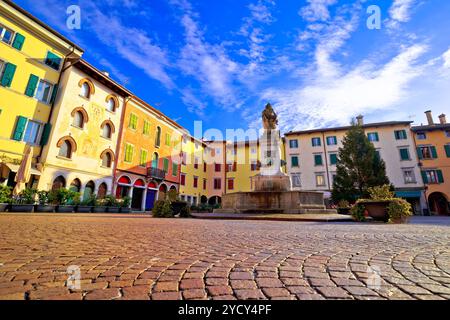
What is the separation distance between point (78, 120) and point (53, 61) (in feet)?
16.0

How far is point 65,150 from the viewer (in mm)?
17438

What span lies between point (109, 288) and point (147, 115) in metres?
27.2

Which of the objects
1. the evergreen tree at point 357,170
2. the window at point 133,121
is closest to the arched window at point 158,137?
the window at point 133,121

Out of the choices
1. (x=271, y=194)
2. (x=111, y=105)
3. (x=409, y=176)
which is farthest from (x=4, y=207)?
(x=409, y=176)

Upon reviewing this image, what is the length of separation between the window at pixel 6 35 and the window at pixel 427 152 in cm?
4367

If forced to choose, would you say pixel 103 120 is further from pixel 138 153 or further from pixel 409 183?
pixel 409 183

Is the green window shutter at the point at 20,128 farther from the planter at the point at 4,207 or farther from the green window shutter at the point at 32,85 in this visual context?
the planter at the point at 4,207

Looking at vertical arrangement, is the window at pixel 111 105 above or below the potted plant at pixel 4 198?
above

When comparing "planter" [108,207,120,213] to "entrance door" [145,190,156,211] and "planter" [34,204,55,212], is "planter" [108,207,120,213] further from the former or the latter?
"entrance door" [145,190,156,211]

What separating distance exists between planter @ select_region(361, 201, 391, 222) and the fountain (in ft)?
7.88

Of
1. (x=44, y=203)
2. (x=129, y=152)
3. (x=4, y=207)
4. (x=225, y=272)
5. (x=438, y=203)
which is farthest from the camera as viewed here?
(x=438, y=203)

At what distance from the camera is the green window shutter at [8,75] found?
14.7 m

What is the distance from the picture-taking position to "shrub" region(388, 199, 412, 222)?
7.82m

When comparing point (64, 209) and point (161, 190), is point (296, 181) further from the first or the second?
point (64, 209)
